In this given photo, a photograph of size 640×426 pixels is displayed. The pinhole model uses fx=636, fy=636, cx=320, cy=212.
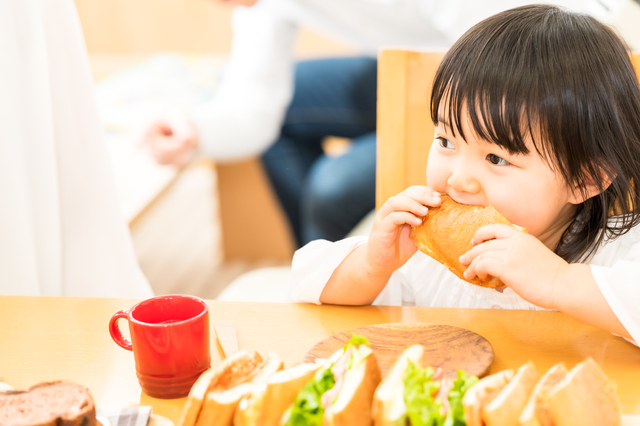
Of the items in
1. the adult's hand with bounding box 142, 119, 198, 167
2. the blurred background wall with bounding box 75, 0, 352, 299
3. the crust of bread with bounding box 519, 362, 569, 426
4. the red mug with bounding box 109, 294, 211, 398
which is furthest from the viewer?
the blurred background wall with bounding box 75, 0, 352, 299

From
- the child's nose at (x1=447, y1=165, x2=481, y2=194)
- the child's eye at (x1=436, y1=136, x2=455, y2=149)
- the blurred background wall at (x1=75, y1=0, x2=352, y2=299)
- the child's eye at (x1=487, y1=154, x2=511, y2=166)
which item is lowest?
the blurred background wall at (x1=75, y1=0, x2=352, y2=299)

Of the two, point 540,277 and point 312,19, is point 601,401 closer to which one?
point 540,277

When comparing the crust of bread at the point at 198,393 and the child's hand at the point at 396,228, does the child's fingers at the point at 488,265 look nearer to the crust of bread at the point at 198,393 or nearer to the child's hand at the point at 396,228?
the child's hand at the point at 396,228

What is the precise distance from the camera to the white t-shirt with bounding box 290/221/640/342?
77 cm

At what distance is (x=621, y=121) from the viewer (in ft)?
A: 2.96

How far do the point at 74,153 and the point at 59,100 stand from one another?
0.33ft

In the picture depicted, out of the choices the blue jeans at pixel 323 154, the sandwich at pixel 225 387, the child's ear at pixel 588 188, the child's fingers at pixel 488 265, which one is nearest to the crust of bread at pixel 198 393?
the sandwich at pixel 225 387

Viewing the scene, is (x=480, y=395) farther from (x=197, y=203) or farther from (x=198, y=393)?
(x=197, y=203)

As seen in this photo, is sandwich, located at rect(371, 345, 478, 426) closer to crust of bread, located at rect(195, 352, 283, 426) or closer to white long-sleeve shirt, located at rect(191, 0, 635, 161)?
crust of bread, located at rect(195, 352, 283, 426)

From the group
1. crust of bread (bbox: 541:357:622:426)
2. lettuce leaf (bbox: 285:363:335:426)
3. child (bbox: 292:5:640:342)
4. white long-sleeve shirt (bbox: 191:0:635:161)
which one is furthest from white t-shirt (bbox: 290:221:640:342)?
white long-sleeve shirt (bbox: 191:0:635:161)

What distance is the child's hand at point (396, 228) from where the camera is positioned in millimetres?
905

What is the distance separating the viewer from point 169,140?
7.15 feet

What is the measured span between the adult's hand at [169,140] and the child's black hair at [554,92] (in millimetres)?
1388

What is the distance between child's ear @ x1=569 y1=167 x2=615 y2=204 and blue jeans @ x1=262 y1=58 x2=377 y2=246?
1.11 metres
